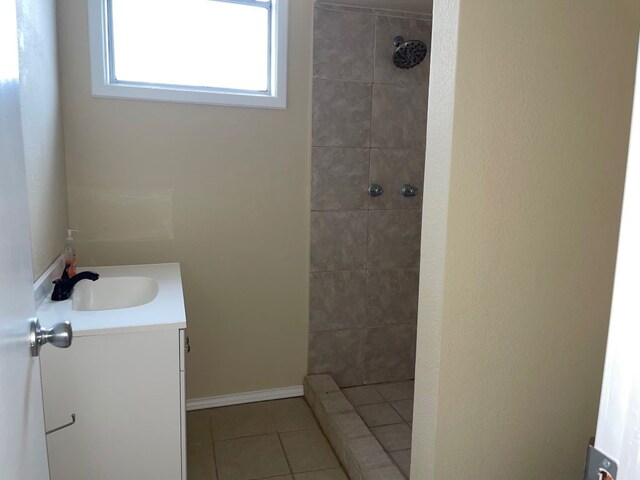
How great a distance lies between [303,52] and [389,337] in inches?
67.6

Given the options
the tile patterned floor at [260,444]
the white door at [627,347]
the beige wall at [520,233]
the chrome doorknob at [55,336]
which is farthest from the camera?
the tile patterned floor at [260,444]

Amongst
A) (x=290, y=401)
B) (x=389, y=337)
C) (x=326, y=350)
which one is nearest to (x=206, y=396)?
(x=290, y=401)

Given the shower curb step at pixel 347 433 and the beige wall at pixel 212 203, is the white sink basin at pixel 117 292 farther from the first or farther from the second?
the shower curb step at pixel 347 433

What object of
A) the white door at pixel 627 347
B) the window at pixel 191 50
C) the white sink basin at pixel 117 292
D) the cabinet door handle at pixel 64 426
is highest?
the window at pixel 191 50

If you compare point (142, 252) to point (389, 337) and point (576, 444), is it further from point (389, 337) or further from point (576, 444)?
point (576, 444)

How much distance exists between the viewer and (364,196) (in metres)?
2.64

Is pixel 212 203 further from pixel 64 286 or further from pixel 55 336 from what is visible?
pixel 55 336

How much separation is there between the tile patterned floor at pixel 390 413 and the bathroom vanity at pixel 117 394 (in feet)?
3.42

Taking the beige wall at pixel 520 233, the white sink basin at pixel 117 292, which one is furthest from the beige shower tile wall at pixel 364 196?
the beige wall at pixel 520 233

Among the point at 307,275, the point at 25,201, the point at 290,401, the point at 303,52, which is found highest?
the point at 303,52

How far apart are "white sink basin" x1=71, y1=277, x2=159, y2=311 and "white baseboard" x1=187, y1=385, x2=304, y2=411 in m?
0.83

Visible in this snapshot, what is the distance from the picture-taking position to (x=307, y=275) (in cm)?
266

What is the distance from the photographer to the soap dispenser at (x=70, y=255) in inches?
75.1

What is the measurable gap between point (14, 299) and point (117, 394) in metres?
0.80
